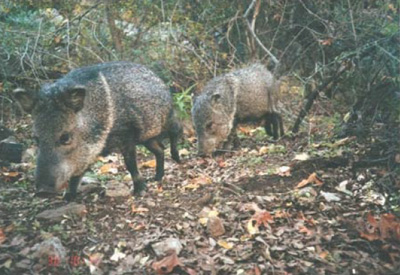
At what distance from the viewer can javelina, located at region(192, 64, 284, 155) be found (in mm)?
6109

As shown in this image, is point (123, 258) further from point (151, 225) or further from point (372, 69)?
point (372, 69)

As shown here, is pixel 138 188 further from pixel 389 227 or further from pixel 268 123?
pixel 268 123

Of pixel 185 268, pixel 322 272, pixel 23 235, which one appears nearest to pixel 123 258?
pixel 185 268

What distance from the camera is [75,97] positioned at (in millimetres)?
3822

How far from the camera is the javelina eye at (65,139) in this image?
3834 mm

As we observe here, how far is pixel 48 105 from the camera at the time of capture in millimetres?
3805

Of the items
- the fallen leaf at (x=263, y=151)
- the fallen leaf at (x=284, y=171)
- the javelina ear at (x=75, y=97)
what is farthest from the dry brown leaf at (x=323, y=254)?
the fallen leaf at (x=263, y=151)

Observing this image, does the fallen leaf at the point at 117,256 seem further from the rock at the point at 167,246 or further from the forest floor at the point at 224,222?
the rock at the point at 167,246

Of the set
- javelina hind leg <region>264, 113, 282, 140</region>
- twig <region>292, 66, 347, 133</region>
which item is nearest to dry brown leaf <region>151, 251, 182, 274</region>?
twig <region>292, 66, 347, 133</region>

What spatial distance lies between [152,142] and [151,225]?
1368mm

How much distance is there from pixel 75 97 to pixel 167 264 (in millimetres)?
1481

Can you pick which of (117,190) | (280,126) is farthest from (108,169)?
(280,126)

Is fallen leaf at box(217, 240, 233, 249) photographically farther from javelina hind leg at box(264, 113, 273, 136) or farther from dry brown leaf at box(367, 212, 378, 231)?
javelina hind leg at box(264, 113, 273, 136)

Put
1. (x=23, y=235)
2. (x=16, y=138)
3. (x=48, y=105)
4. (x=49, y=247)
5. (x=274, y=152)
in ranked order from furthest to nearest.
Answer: (x=16, y=138) < (x=274, y=152) < (x=48, y=105) < (x=23, y=235) < (x=49, y=247)
